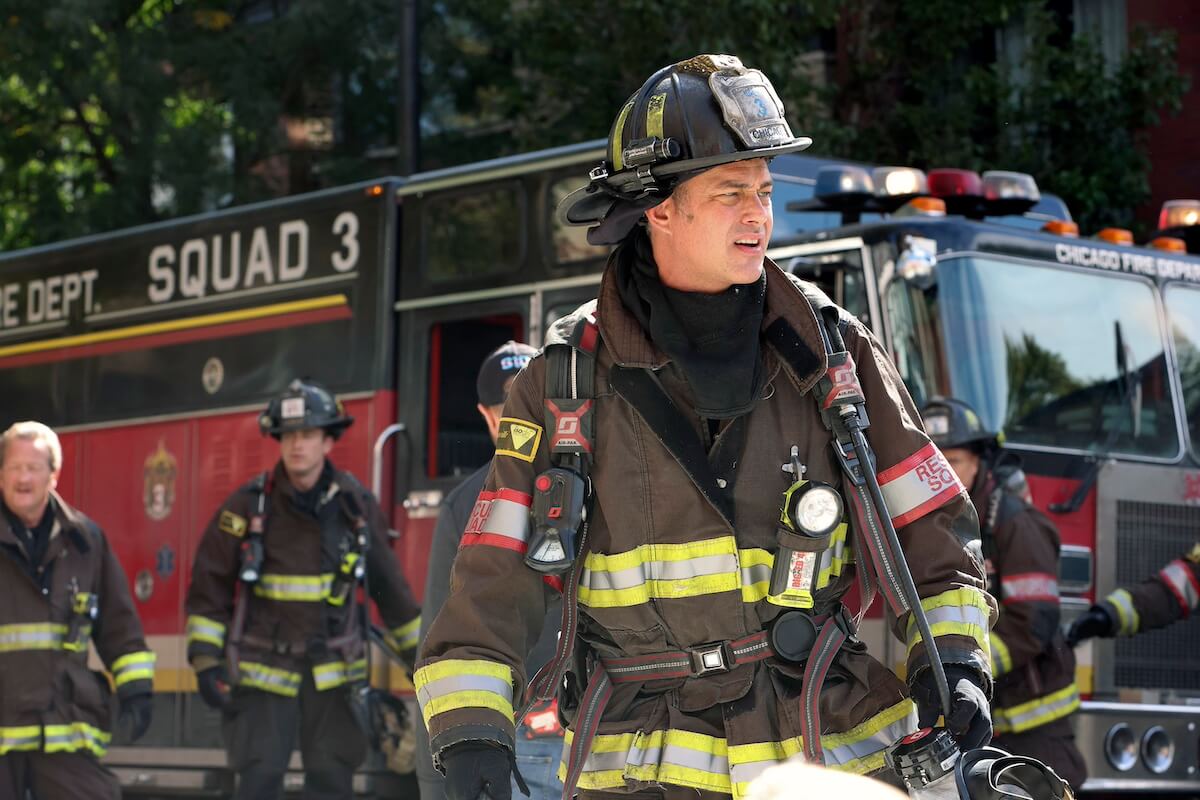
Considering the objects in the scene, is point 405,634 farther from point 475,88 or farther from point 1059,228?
point 475,88

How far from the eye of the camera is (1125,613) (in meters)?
7.31

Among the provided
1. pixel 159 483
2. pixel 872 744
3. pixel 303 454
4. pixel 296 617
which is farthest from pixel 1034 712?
pixel 159 483

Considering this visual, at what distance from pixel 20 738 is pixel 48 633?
1.34 feet

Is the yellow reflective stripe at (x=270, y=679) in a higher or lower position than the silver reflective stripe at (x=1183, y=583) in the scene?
lower

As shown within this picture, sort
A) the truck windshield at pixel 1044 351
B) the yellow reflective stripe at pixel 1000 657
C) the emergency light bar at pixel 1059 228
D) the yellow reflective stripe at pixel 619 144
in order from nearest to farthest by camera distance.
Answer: the yellow reflective stripe at pixel 619 144
the yellow reflective stripe at pixel 1000 657
the truck windshield at pixel 1044 351
the emergency light bar at pixel 1059 228

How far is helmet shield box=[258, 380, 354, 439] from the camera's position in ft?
27.6

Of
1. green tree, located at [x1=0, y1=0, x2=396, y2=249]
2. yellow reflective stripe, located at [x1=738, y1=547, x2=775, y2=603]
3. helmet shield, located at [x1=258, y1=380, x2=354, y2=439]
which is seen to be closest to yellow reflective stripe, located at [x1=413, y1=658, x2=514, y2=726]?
yellow reflective stripe, located at [x1=738, y1=547, x2=775, y2=603]

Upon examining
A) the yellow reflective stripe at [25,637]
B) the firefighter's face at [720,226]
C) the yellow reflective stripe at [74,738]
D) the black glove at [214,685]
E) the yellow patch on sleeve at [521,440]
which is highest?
the firefighter's face at [720,226]

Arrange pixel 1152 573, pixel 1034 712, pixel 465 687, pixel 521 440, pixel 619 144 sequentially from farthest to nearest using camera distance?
pixel 1152 573, pixel 1034 712, pixel 619 144, pixel 521 440, pixel 465 687

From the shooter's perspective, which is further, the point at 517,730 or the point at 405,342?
the point at 405,342

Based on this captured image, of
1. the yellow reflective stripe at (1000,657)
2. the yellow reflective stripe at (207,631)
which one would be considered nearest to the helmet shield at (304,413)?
the yellow reflective stripe at (207,631)

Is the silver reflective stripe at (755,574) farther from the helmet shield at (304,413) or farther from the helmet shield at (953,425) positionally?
the helmet shield at (304,413)

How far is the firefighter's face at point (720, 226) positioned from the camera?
3.43 meters

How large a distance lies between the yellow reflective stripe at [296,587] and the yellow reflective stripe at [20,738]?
125 centimetres
